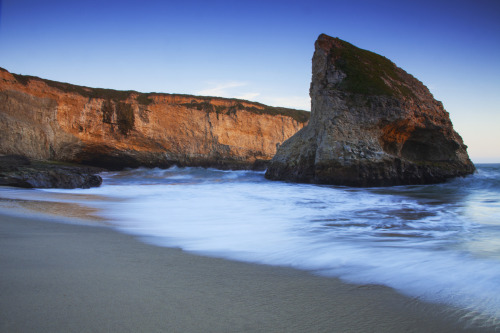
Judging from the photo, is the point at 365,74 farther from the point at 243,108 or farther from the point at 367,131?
the point at 243,108

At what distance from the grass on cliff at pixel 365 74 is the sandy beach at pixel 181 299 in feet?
32.6

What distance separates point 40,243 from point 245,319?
178cm

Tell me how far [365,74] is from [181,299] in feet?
37.0

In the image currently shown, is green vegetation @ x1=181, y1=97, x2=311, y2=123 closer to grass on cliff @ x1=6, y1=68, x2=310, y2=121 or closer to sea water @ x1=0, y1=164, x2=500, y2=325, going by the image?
grass on cliff @ x1=6, y1=68, x2=310, y2=121

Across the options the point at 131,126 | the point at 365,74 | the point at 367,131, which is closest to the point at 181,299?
the point at 367,131

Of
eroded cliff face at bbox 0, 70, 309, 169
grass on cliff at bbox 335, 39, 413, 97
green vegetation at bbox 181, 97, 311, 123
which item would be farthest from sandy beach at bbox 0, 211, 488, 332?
green vegetation at bbox 181, 97, 311, 123

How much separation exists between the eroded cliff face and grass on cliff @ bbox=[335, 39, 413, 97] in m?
13.3

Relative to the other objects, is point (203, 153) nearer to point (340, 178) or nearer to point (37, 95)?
point (37, 95)

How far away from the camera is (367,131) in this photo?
9.96 m

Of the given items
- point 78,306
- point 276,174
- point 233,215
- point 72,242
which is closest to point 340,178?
point 276,174

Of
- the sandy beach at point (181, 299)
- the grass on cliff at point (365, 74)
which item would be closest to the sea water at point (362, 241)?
the sandy beach at point (181, 299)

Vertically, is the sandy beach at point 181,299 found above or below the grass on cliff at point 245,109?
below

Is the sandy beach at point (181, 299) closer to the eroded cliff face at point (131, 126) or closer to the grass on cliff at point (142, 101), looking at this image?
the eroded cliff face at point (131, 126)

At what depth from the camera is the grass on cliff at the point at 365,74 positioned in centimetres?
1049
